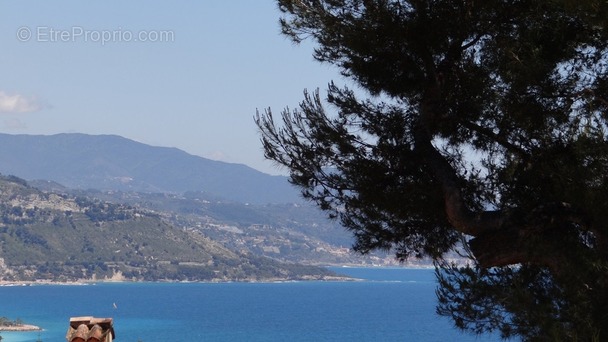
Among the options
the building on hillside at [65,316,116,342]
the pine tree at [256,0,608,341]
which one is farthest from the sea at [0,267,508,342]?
the building on hillside at [65,316,116,342]

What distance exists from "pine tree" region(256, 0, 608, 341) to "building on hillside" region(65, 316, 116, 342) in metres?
2.32

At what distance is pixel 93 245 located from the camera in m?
125

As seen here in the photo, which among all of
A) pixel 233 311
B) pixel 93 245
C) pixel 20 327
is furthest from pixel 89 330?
pixel 93 245

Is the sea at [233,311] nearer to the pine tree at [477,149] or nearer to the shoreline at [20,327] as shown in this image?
the shoreline at [20,327]

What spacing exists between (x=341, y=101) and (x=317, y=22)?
58 centimetres

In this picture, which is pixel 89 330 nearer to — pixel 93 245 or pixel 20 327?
pixel 20 327

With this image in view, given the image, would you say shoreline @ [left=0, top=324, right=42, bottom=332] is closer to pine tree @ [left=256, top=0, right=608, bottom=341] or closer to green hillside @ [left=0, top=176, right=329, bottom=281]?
green hillside @ [left=0, top=176, right=329, bottom=281]

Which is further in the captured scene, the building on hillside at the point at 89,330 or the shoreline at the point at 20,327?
the shoreline at the point at 20,327

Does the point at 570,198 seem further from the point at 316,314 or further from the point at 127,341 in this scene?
the point at 316,314

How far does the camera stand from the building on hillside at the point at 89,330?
4.33 metres

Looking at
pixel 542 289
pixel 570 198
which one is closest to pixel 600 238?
pixel 570 198

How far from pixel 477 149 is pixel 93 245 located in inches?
4826

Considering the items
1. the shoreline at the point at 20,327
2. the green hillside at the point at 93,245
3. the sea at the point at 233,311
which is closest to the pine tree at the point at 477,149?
the sea at the point at 233,311

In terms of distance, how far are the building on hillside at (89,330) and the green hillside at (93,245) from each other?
122 metres
